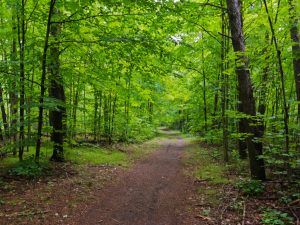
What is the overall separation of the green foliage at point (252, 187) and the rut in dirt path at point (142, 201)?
1702mm

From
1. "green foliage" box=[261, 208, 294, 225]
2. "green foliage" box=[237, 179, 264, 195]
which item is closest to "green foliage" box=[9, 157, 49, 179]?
"green foliage" box=[237, 179, 264, 195]

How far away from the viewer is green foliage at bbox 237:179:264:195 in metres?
6.43

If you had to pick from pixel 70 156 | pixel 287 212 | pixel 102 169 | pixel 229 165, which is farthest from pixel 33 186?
pixel 229 165

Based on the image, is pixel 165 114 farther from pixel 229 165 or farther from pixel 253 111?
pixel 253 111

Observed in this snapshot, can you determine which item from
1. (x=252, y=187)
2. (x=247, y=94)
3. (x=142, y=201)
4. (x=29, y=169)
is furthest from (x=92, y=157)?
(x=247, y=94)

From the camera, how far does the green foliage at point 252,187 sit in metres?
6.43

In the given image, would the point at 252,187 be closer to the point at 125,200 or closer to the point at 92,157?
the point at 125,200

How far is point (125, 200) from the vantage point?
6703 mm

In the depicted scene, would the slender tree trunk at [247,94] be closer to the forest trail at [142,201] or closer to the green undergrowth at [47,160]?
the forest trail at [142,201]

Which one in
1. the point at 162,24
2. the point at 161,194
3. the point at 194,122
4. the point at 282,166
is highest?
the point at 162,24

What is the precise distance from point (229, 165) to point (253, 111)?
13.7 feet

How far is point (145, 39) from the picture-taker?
748 centimetres

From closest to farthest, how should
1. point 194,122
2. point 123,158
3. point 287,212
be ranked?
1. point 287,212
2. point 123,158
3. point 194,122

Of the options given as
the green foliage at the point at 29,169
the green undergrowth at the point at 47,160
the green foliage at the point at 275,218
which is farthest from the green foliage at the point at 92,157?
Result: the green foliage at the point at 275,218
